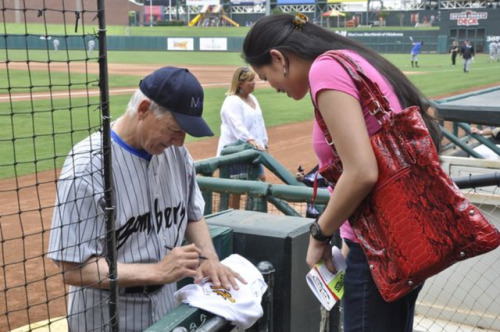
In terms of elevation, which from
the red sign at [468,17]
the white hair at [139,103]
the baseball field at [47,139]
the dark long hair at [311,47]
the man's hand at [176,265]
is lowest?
the baseball field at [47,139]

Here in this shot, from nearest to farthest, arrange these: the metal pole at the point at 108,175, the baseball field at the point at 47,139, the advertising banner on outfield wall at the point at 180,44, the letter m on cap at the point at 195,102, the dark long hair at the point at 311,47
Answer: the metal pole at the point at 108,175 < the dark long hair at the point at 311,47 < the letter m on cap at the point at 195,102 < the baseball field at the point at 47,139 < the advertising banner on outfield wall at the point at 180,44

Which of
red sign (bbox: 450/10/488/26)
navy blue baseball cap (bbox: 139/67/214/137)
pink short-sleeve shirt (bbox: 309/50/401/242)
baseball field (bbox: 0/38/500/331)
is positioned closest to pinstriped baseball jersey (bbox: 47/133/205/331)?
baseball field (bbox: 0/38/500/331)

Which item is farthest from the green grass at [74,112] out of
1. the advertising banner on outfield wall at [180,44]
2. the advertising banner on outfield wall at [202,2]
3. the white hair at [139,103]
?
the advertising banner on outfield wall at [202,2]

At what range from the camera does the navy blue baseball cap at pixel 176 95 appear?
2.46 meters

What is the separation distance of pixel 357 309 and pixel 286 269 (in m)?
0.57

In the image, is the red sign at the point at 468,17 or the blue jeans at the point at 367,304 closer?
the blue jeans at the point at 367,304

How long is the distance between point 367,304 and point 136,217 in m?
0.90

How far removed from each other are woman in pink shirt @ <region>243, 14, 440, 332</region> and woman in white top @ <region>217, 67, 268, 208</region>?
5.01 metres

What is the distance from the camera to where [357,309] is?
7.64 ft

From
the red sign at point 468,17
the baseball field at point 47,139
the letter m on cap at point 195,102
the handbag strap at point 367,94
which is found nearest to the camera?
the handbag strap at point 367,94

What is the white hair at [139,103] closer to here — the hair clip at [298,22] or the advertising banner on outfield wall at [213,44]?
the hair clip at [298,22]

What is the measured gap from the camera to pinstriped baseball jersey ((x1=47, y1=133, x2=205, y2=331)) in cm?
228

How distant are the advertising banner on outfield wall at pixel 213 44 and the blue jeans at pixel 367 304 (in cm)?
5562

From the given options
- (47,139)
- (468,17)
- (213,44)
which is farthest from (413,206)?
(468,17)
